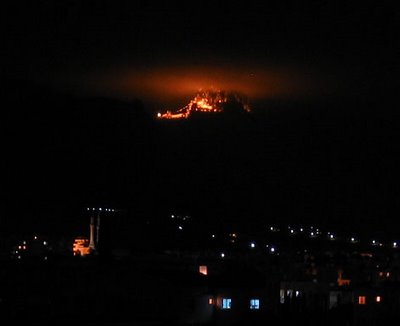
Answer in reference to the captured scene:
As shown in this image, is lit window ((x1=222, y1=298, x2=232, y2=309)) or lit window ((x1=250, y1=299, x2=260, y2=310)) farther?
lit window ((x1=250, y1=299, x2=260, y2=310))

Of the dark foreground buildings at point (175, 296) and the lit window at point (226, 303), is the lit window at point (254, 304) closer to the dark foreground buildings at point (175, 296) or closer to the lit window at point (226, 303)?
the dark foreground buildings at point (175, 296)

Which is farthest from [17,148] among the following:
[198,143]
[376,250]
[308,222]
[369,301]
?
[369,301]

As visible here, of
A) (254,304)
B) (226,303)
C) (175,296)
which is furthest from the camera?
(254,304)

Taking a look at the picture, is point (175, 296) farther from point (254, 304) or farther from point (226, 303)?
point (254, 304)

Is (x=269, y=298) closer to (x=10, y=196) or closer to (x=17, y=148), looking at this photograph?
(x=10, y=196)

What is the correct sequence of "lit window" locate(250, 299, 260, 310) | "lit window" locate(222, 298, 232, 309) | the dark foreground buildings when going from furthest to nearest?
"lit window" locate(250, 299, 260, 310)
"lit window" locate(222, 298, 232, 309)
the dark foreground buildings

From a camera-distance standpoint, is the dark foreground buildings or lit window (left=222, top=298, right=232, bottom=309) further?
lit window (left=222, top=298, right=232, bottom=309)

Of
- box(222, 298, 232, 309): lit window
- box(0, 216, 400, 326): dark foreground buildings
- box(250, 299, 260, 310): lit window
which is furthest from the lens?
box(250, 299, 260, 310): lit window

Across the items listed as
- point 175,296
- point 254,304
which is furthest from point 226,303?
point 175,296

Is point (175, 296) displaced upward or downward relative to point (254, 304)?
upward

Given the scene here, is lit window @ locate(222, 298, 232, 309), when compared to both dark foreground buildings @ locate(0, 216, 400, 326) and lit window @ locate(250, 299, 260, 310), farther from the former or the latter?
lit window @ locate(250, 299, 260, 310)

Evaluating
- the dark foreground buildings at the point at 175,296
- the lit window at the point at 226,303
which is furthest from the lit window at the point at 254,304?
the lit window at the point at 226,303

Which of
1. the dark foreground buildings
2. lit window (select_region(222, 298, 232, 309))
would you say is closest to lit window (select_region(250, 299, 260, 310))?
the dark foreground buildings

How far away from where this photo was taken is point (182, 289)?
46.5ft
